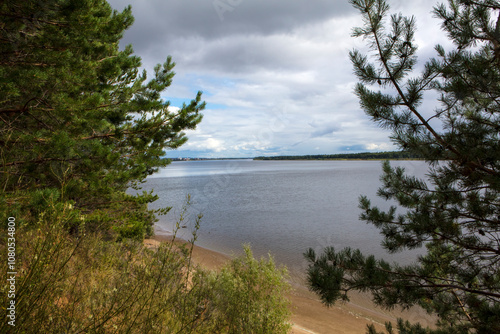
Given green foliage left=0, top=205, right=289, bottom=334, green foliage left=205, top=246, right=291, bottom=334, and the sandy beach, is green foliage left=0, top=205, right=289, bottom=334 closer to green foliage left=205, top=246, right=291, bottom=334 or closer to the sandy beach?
green foliage left=205, top=246, right=291, bottom=334

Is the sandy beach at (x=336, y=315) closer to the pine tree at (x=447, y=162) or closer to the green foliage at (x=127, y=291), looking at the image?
the green foliage at (x=127, y=291)

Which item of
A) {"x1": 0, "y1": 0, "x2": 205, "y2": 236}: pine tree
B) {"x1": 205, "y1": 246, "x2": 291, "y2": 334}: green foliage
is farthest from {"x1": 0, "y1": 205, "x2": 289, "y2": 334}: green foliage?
{"x1": 0, "y1": 0, "x2": 205, "y2": 236}: pine tree

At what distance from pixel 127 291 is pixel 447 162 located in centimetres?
475

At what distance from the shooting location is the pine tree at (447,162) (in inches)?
139

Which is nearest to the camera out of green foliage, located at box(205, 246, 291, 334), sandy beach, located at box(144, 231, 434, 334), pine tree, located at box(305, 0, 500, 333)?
pine tree, located at box(305, 0, 500, 333)

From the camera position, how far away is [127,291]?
291cm

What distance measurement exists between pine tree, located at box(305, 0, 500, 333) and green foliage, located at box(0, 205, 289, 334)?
192cm

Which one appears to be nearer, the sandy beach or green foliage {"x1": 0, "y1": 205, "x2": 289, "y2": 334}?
green foliage {"x1": 0, "y1": 205, "x2": 289, "y2": 334}

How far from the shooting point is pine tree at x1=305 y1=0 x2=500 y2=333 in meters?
3.54

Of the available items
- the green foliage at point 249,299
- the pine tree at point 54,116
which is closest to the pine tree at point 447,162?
the green foliage at point 249,299

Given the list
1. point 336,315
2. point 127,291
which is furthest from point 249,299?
point 336,315

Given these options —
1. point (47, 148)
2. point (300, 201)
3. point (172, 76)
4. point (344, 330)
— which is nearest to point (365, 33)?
point (47, 148)

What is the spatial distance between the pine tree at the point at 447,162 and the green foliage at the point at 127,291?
1922mm

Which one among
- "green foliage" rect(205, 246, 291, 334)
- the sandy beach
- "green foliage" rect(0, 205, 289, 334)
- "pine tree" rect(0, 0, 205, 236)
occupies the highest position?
"pine tree" rect(0, 0, 205, 236)
